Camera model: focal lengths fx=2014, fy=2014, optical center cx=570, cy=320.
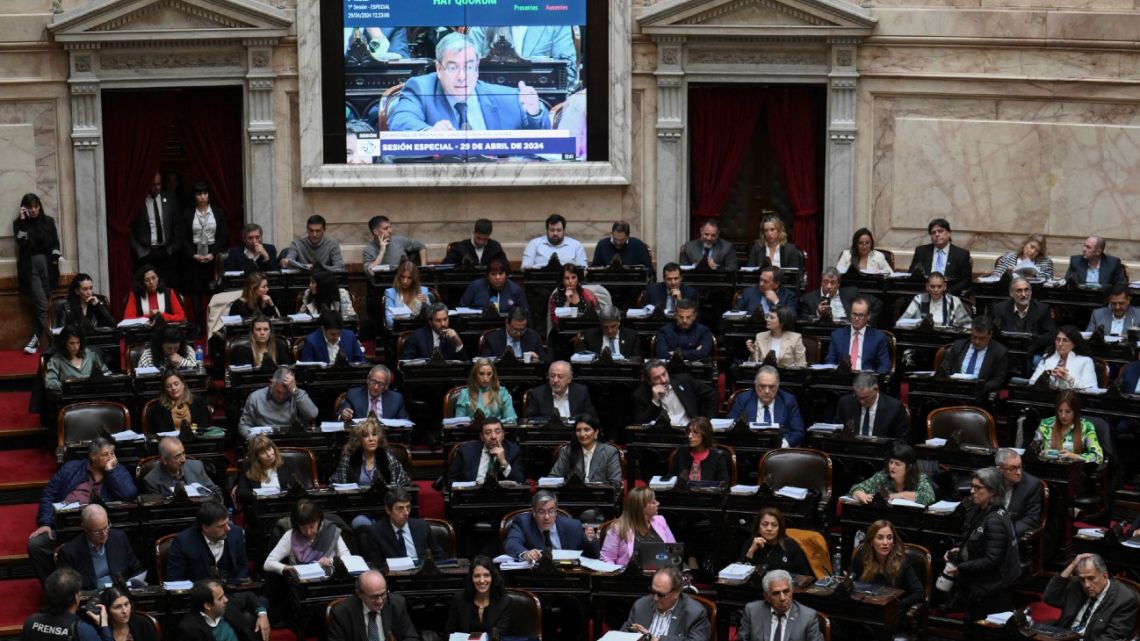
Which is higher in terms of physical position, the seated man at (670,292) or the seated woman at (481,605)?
the seated man at (670,292)

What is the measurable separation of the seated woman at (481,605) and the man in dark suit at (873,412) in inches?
133

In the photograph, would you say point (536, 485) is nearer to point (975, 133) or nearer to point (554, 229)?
Result: point (554, 229)

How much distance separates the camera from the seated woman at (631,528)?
1235 centimetres

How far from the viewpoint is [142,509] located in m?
12.5

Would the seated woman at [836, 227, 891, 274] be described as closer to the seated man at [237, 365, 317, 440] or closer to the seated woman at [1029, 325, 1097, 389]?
the seated woman at [1029, 325, 1097, 389]

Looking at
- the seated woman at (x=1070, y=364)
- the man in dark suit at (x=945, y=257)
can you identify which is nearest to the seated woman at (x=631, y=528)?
the seated woman at (x=1070, y=364)

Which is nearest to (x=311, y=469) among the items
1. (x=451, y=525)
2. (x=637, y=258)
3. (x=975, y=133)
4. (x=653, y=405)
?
(x=451, y=525)

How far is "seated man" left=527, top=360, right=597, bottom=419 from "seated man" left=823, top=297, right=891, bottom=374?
2.03m

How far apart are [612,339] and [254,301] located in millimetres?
2818

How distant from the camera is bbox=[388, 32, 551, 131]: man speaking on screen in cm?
1789

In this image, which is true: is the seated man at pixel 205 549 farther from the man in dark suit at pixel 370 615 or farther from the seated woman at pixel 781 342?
the seated woman at pixel 781 342

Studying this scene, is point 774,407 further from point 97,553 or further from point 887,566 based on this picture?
point 97,553

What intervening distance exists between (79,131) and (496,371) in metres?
4.95

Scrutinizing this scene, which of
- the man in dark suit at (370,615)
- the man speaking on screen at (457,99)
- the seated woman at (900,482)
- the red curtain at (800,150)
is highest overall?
the man speaking on screen at (457,99)
